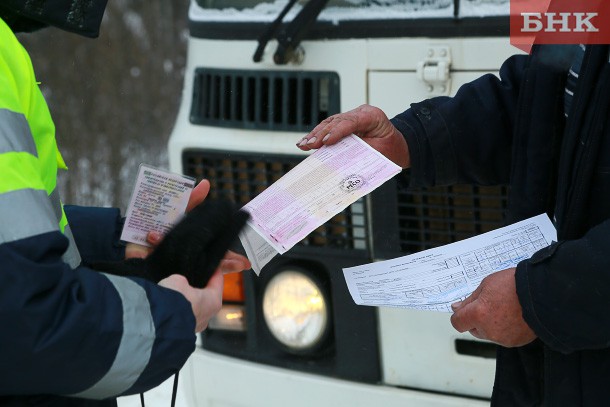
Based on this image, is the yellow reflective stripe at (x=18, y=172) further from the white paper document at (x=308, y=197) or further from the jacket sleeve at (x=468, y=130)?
the jacket sleeve at (x=468, y=130)

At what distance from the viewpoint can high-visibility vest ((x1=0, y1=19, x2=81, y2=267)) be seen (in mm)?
1646

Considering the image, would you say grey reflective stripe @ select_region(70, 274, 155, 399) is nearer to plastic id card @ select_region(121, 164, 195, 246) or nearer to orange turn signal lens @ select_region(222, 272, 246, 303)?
plastic id card @ select_region(121, 164, 195, 246)

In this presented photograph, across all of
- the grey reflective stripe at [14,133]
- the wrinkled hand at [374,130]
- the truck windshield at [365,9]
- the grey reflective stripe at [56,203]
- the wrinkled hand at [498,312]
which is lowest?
the wrinkled hand at [498,312]

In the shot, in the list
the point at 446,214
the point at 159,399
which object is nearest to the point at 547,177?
the point at 446,214

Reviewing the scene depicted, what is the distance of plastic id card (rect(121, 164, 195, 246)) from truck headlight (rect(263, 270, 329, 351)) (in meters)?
0.96

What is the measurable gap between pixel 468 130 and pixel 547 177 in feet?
1.02

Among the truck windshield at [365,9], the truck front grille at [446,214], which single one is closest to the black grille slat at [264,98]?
the truck windshield at [365,9]

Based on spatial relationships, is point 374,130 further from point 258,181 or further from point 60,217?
point 60,217

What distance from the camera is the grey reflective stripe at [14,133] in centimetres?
166

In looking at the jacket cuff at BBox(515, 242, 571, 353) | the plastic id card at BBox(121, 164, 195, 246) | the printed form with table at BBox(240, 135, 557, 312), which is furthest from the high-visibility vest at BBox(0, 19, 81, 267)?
the jacket cuff at BBox(515, 242, 571, 353)

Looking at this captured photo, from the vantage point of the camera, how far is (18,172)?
65.4 inches

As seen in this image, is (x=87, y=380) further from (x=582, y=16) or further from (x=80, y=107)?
(x=80, y=107)

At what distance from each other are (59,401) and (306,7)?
5.10 ft

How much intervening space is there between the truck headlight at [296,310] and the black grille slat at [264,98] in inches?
18.6
